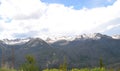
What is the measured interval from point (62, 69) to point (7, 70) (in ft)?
15.0

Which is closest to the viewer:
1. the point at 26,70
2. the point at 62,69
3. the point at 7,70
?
the point at 62,69

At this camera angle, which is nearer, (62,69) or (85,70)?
(62,69)

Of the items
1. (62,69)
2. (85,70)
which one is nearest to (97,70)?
(85,70)

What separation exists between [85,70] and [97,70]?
2.80ft

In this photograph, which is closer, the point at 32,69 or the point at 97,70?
the point at 32,69

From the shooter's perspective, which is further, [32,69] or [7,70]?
[7,70]

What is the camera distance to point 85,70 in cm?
2208

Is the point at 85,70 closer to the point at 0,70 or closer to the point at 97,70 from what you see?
the point at 97,70

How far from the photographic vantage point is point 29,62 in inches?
801

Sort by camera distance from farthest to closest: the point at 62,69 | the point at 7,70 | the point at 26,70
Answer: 1. the point at 7,70
2. the point at 26,70
3. the point at 62,69

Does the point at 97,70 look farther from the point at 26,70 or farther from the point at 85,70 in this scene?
the point at 26,70

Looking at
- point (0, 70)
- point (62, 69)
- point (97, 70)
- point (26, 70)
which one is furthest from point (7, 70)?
point (97, 70)

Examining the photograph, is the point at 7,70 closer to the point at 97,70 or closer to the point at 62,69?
the point at 62,69

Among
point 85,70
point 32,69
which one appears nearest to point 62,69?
point 32,69
